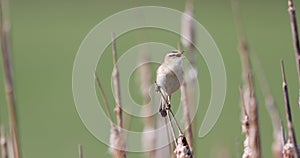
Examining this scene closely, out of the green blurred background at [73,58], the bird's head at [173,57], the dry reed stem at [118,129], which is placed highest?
the green blurred background at [73,58]

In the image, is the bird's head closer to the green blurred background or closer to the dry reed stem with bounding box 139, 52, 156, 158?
the dry reed stem with bounding box 139, 52, 156, 158

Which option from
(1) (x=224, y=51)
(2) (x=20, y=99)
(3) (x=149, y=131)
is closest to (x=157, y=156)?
(3) (x=149, y=131)

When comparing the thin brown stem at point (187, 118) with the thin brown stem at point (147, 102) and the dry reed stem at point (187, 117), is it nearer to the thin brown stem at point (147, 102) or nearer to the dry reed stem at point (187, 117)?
the dry reed stem at point (187, 117)

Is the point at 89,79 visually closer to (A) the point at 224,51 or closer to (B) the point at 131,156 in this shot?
(B) the point at 131,156

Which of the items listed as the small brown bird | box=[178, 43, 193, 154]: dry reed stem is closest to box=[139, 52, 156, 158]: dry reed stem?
box=[178, 43, 193, 154]: dry reed stem

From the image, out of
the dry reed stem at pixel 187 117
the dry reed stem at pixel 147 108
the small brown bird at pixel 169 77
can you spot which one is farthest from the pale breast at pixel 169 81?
the dry reed stem at pixel 147 108

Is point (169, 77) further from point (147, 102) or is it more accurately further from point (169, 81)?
point (147, 102)

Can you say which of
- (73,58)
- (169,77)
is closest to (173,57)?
(169,77)
